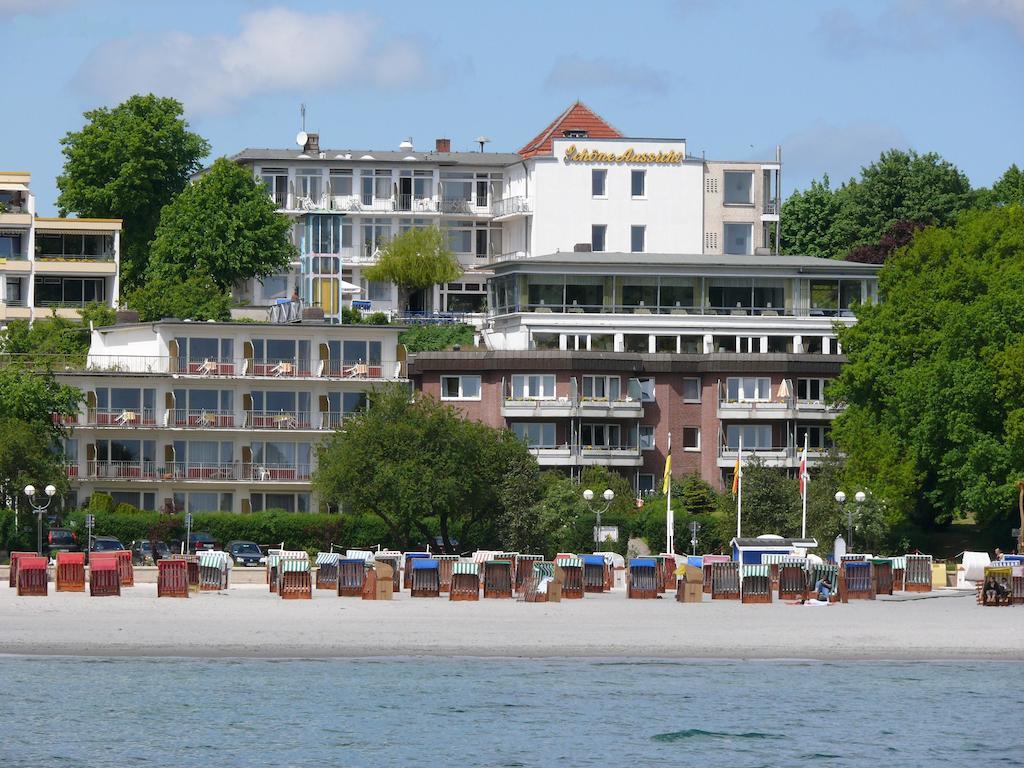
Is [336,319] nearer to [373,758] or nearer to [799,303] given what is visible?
[799,303]

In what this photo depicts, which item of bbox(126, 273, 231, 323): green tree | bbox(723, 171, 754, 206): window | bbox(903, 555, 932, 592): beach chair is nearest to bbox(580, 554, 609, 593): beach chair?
bbox(903, 555, 932, 592): beach chair

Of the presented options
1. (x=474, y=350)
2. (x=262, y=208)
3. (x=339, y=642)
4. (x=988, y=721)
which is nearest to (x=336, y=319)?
(x=474, y=350)

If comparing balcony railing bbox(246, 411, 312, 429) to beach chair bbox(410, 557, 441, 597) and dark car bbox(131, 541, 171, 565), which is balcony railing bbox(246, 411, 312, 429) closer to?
dark car bbox(131, 541, 171, 565)

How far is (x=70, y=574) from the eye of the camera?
63219 mm

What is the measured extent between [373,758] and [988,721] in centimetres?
1290

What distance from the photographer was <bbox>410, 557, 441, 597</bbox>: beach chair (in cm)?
6369

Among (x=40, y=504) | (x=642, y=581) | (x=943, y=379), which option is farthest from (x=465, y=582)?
(x=40, y=504)

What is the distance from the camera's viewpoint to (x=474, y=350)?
103750 millimetres

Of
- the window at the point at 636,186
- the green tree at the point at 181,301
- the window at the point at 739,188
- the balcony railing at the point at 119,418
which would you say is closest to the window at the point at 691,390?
the window at the point at 636,186

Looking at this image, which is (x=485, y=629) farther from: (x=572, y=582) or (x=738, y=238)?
(x=738, y=238)

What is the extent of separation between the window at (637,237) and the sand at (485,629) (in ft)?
204

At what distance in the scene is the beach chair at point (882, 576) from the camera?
67.8 meters

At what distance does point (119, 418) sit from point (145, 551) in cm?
959

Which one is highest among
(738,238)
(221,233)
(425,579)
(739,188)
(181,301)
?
(739,188)
